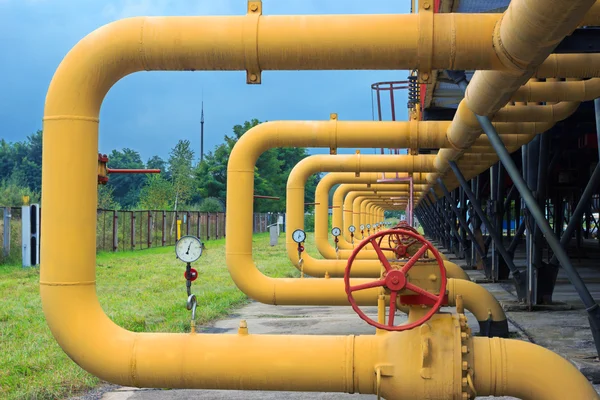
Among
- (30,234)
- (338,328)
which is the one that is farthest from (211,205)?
(338,328)

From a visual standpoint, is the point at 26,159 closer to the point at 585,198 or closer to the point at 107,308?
the point at 107,308

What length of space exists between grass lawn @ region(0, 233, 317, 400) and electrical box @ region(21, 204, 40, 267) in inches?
13.1

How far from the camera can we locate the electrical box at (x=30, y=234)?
16.2 meters

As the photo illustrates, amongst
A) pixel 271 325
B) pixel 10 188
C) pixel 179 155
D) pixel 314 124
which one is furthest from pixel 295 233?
pixel 179 155

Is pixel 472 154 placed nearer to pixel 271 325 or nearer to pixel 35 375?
pixel 271 325

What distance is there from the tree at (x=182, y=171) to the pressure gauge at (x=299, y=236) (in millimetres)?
37277

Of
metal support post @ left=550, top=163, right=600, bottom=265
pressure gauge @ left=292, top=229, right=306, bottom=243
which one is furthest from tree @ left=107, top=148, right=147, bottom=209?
metal support post @ left=550, top=163, right=600, bottom=265

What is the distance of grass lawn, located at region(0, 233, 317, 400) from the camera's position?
248 inches

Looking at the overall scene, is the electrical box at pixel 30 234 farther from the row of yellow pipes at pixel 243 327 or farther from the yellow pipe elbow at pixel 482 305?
the row of yellow pipes at pixel 243 327

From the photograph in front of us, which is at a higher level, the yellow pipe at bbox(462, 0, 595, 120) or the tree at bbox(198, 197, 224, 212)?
the yellow pipe at bbox(462, 0, 595, 120)

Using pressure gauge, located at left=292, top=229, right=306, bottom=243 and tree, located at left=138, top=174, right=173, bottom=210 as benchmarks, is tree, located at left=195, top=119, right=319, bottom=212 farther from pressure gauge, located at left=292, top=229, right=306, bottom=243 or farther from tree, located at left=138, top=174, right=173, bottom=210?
pressure gauge, located at left=292, top=229, right=306, bottom=243

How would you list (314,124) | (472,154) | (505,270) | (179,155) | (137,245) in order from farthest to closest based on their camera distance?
(179,155)
(137,245)
(505,270)
(472,154)
(314,124)

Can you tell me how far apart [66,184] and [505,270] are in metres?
11.2

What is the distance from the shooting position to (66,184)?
160 inches
